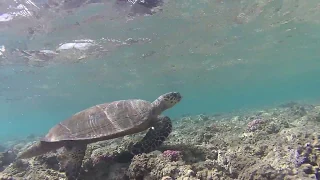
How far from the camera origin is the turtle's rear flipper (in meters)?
4.59

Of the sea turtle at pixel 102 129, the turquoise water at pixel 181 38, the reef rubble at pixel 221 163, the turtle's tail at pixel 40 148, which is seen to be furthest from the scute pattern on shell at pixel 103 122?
the turquoise water at pixel 181 38

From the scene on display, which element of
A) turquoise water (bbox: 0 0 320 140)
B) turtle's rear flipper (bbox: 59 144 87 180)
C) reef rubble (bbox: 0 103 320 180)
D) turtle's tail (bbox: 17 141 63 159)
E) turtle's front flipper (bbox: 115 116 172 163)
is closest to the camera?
reef rubble (bbox: 0 103 320 180)

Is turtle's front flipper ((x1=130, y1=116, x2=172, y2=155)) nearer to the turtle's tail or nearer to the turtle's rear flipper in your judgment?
the turtle's rear flipper

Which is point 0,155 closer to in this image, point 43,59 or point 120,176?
point 120,176

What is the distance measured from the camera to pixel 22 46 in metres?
17.2

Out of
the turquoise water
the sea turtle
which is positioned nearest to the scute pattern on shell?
the sea turtle

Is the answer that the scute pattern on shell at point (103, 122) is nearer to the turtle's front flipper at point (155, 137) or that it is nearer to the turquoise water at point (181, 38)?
the turtle's front flipper at point (155, 137)

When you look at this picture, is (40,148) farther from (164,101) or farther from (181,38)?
(181,38)

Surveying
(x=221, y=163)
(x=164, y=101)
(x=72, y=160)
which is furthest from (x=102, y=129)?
(x=221, y=163)

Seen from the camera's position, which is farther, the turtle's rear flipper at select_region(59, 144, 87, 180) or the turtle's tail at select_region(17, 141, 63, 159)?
the turtle's tail at select_region(17, 141, 63, 159)

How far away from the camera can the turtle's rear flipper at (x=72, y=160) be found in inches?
181

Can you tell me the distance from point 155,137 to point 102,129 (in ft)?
3.69

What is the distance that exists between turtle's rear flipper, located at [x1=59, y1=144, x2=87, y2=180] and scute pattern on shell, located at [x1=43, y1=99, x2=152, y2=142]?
236mm

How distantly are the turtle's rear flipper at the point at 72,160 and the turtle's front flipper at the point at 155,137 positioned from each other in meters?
1.05
